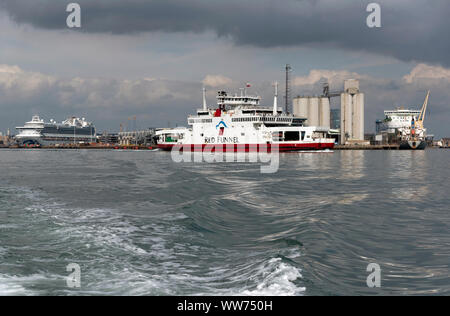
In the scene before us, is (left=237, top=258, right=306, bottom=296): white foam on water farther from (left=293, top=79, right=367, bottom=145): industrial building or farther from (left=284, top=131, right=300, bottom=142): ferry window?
(left=293, top=79, right=367, bottom=145): industrial building

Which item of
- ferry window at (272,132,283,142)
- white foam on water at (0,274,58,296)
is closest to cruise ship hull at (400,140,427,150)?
ferry window at (272,132,283,142)

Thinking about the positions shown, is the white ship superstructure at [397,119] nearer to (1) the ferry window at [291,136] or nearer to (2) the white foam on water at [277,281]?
(1) the ferry window at [291,136]

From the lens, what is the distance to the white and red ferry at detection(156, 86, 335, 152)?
82875 mm

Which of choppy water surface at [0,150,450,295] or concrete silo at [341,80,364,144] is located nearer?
choppy water surface at [0,150,450,295]

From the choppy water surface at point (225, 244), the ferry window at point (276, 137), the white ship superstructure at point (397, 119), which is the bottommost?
the choppy water surface at point (225, 244)

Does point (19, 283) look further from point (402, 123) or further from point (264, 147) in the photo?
point (402, 123)

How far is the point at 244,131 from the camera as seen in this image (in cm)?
8512

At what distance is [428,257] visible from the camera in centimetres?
912

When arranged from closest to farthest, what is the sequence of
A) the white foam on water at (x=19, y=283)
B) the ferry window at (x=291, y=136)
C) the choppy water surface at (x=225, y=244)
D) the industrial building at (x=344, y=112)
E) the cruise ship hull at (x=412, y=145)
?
the white foam on water at (x=19, y=283) < the choppy water surface at (x=225, y=244) < the ferry window at (x=291, y=136) < the cruise ship hull at (x=412, y=145) < the industrial building at (x=344, y=112)

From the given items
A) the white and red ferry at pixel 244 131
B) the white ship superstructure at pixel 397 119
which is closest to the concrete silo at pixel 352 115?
the white ship superstructure at pixel 397 119

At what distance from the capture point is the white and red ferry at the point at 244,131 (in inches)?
3263

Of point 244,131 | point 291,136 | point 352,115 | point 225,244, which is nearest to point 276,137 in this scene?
point 291,136

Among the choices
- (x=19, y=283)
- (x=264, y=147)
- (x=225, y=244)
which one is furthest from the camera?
(x=264, y=147)
